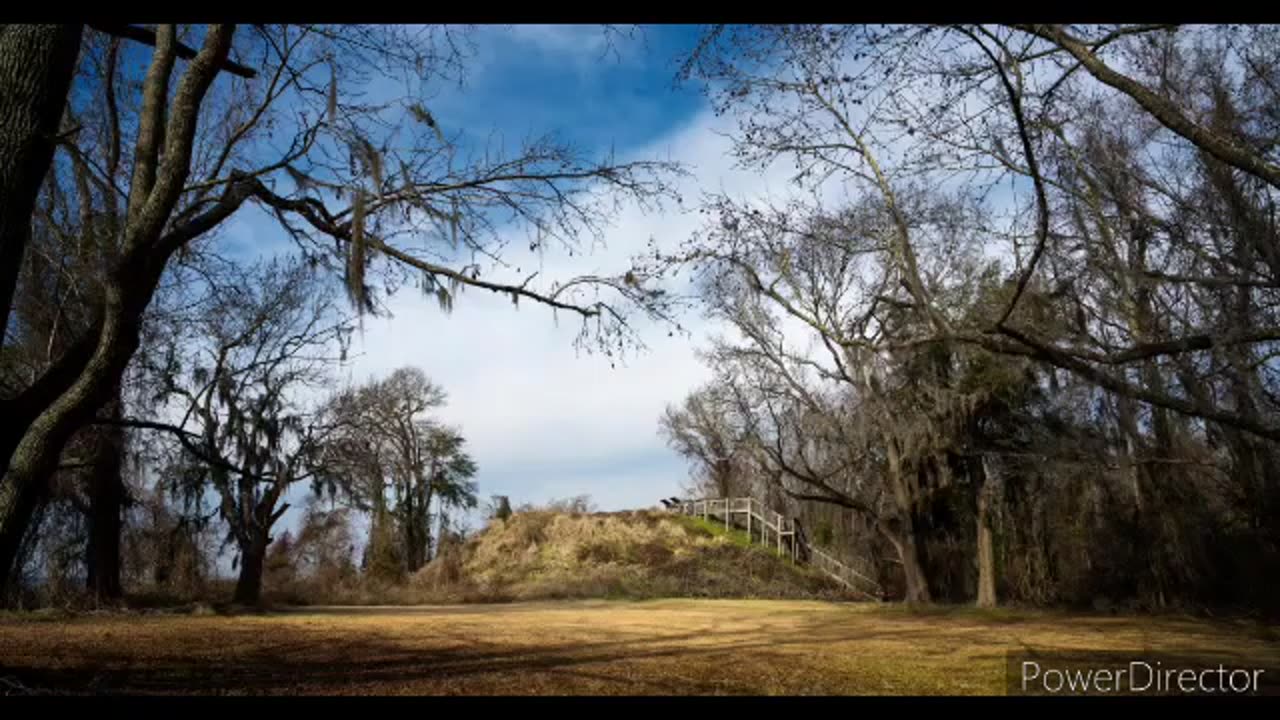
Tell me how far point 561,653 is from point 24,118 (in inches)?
232

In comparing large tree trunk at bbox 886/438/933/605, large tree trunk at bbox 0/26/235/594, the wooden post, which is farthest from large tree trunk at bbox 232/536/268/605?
the wooden post

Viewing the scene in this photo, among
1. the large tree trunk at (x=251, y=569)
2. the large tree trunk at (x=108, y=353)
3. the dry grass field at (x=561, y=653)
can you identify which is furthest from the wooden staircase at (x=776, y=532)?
the large tree trunk at (x=108, y=353)

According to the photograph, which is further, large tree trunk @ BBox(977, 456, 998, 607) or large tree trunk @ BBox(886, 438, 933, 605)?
large tree trunk @ BBox(886, 438, 933, 605)

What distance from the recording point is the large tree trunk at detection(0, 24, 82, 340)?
420cm

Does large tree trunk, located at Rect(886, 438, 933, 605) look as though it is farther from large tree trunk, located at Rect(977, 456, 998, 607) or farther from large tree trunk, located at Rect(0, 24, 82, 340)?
large tree trunk, located at Rect(0, 24, 82, 340)

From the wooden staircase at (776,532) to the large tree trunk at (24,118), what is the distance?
2359cm

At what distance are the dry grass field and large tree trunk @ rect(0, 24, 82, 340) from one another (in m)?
2.34

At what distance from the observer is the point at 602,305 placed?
6.61 meters

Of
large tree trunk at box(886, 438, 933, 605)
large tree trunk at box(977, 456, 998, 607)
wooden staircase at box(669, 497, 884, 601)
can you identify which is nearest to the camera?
large tree trunk at box(977, 456, 998, 607)

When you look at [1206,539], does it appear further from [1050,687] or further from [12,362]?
[12,362]

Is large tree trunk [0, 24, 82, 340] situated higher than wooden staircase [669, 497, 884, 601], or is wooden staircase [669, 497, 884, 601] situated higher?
large tree trunk [0, 24, 82, 340]

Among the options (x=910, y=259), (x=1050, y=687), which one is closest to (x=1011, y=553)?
(x=910, y=259)

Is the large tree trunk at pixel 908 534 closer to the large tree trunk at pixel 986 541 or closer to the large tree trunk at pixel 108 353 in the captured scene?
the large tree trunk at pixel 986 541

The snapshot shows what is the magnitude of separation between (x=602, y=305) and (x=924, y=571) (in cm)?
1571
